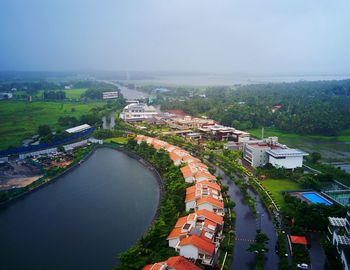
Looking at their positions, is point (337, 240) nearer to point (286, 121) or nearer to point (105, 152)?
point (105, 152)

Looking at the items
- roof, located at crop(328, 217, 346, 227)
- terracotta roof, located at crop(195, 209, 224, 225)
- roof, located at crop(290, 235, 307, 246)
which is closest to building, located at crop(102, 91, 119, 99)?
terracotta roof, located at crop(195, 209, 224, 225)

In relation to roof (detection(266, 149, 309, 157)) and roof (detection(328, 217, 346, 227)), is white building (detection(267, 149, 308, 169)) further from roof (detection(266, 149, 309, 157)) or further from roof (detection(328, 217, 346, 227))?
roof (detection(328, 217, 346, 227))

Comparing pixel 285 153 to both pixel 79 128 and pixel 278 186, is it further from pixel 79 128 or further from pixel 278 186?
pixel 79 128

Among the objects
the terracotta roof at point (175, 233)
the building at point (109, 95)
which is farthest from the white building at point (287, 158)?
the building at point (109, 95)

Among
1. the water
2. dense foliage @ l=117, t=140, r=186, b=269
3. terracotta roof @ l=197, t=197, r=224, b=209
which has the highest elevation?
terracotta roof @ l=197, t=197, r=224, b=209

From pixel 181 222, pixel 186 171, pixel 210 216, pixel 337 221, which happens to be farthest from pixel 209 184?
pixel 337 221

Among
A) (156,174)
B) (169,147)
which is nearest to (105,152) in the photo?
(169,147)
